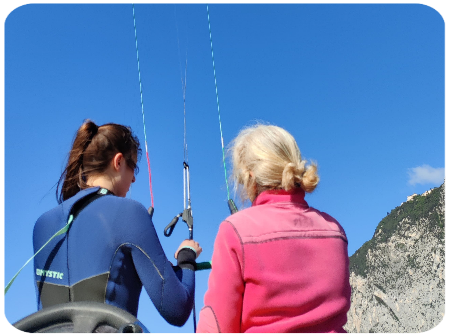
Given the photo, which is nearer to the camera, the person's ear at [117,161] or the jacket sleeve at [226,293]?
the jacket sleeve at [226,293]

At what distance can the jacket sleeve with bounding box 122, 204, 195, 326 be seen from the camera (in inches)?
72.0

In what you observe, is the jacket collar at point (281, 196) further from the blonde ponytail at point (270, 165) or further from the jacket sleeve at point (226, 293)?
the jacket sleeve at point (226, 293)

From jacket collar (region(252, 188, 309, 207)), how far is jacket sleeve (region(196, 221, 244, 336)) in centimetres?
22

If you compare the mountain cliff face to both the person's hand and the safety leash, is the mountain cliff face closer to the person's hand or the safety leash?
the person's hand

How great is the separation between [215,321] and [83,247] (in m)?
0.59

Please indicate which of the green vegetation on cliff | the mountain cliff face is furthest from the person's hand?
the green vegetation on cliff

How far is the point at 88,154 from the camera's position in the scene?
2.14 m

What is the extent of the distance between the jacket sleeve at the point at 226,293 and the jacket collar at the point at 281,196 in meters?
0.22

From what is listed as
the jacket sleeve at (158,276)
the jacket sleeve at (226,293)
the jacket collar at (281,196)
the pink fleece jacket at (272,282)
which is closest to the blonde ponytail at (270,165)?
the jacket collar at (281,196)

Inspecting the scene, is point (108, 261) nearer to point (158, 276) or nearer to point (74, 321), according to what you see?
point (158, 276)

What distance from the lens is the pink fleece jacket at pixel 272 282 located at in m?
1.66

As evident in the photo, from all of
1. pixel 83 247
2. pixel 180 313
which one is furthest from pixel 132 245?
pixel 180 313

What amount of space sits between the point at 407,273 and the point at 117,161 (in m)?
72.4

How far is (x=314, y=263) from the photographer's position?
1.75 m
